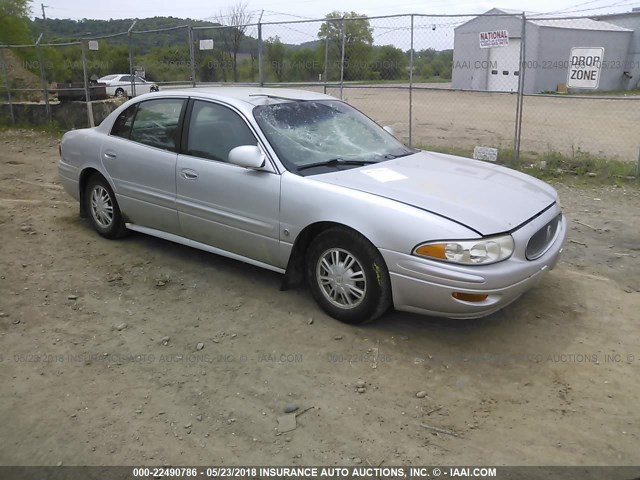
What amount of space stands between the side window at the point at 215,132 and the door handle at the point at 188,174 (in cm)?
15

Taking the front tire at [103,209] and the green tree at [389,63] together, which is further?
the green tree at [389,63]

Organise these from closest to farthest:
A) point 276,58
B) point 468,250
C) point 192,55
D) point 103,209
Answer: point 468,250, point 103,209, point 192,55, point 276,58

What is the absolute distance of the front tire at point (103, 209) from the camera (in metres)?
5.66

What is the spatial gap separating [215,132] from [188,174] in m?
0.41

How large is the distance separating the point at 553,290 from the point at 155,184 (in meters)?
3.44

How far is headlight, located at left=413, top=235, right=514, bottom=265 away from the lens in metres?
3.51

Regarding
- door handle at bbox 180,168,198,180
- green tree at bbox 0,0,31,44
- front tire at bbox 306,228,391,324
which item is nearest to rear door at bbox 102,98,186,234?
door handle at bbox 180,168,198,180

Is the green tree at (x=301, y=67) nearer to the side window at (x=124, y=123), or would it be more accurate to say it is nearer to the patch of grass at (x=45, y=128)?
the patch of grass at (x=45, y=128)

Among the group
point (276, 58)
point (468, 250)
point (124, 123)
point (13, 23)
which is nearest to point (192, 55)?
point (276, 58)

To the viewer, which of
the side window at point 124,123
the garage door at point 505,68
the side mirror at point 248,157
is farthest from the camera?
the garage door at point 505,68

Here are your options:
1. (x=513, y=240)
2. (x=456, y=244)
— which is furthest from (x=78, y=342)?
(x=513, y=240)

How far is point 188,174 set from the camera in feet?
15.7

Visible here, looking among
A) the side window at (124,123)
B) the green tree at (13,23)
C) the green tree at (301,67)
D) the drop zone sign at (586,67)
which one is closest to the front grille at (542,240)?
the side window at (124,123)

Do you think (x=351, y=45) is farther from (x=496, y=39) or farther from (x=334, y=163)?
(x=334, y=163)
